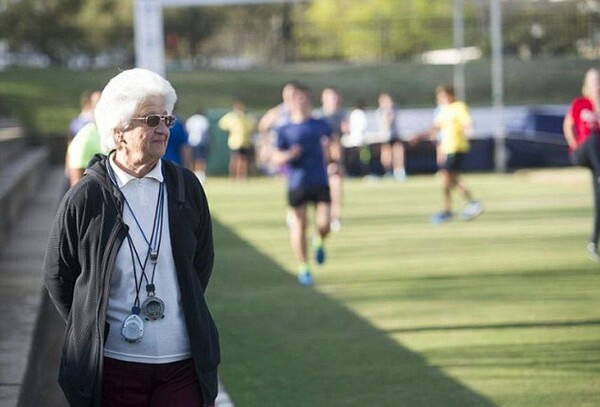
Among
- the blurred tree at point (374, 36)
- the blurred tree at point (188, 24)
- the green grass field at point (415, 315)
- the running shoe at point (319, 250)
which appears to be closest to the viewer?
the green grass field at point (415, 315)

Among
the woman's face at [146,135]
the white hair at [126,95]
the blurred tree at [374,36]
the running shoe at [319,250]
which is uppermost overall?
the blurred tree at [374,36]

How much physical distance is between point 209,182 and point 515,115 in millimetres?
9536

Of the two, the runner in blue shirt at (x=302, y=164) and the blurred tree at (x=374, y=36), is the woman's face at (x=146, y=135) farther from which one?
the blurred tree at (x=374, y=36)

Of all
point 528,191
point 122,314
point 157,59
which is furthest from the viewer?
point 528,191

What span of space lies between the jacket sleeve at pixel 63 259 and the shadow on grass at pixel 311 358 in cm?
349

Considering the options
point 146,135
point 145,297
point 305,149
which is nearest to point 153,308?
point 145,297

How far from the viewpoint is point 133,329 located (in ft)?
15.6

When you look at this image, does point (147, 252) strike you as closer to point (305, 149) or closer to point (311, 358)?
point (311, 358)

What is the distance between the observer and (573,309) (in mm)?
11688

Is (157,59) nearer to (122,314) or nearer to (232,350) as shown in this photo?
(232,350)

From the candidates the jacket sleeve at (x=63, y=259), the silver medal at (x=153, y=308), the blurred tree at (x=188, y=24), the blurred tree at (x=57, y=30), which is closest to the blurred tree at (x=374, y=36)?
the blurred tree at (x=188, y=24)

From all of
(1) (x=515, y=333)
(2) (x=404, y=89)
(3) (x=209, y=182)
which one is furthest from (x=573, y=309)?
(2) (x=404, y=89)

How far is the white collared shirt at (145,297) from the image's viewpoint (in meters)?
4.79

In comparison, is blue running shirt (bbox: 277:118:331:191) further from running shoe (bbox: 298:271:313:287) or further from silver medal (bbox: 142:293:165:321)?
silver medal (bbox: 142:293:165:321)
